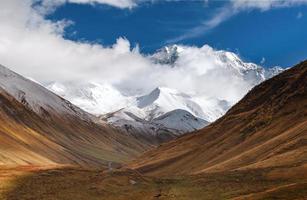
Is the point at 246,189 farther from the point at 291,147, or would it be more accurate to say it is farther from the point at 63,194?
the point at 291,147

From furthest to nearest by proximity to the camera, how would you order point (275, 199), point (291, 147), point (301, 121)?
point (301, 121) < point (291, 147) < point (275, 199)

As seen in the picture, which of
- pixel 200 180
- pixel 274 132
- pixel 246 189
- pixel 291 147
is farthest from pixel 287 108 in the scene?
pixel 246 189

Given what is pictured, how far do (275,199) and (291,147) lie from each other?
193 ft

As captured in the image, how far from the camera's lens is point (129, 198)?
327 feet

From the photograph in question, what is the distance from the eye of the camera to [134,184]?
11238cm

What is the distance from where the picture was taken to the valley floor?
96.6 meters

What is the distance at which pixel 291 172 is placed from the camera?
336ft

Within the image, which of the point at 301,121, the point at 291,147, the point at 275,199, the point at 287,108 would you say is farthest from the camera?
the point at 287,108

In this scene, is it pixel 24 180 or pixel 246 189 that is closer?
pixel 246 189

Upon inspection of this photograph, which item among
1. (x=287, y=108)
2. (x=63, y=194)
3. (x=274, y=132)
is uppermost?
(x=287, y=108)

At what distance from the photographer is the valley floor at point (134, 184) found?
96.6m

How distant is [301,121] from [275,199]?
323ft

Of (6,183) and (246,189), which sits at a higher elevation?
(246,189)

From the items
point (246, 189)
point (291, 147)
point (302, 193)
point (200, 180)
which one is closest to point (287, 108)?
point (291, 147)
